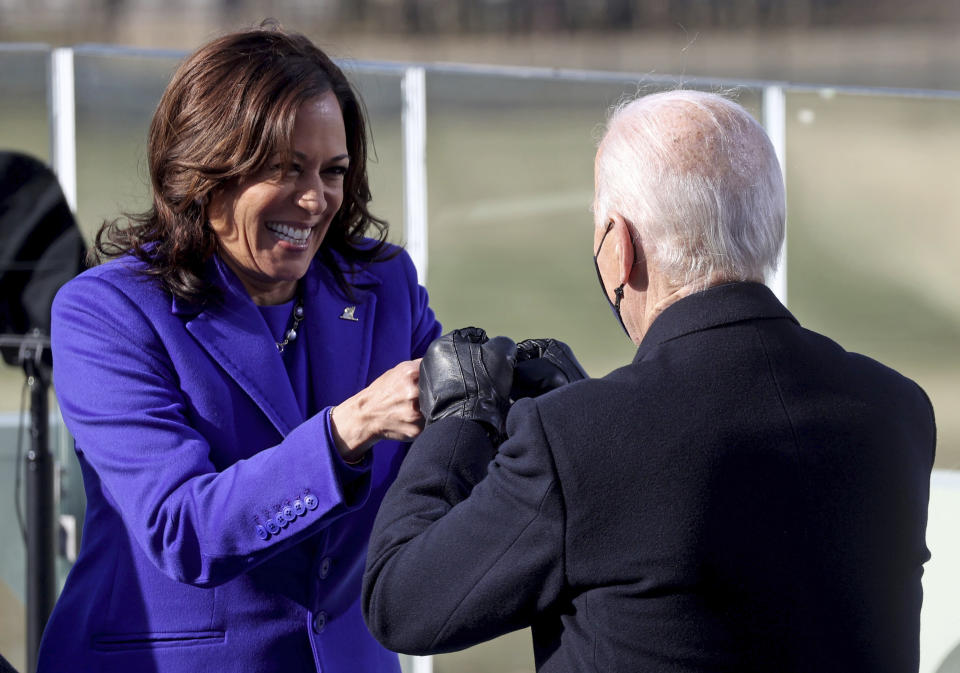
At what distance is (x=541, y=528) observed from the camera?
1.23m

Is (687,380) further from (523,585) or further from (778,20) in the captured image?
(778,20)

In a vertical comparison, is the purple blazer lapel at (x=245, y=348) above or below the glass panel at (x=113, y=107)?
below

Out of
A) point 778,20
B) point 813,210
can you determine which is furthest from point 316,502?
point 778,20

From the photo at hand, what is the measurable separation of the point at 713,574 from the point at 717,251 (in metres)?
0.38

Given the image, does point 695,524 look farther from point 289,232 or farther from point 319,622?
point 289,232

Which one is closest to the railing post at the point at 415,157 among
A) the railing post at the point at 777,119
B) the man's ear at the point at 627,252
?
the railing post at the point at 777,119

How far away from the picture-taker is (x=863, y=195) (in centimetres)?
503

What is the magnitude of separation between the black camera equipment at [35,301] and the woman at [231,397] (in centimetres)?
152

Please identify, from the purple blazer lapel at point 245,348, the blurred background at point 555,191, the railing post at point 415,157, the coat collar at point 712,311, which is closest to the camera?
the coat collar at point 712,311

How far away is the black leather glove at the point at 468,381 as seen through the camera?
1.53 meters

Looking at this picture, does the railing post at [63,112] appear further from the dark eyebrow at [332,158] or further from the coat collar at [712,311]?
the coat collar at [712,311]

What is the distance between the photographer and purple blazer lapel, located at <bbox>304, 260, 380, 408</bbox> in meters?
1.93

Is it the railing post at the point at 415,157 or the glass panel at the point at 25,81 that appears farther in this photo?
the railing post at the point at 415,157

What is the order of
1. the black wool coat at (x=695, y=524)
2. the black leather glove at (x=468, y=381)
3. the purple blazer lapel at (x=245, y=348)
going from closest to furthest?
1. the black wool coat at (x=695, y=524)
2. the black leather glove at (x=468, y=381)
3. the purple blazer lapel at (x=245, y=348)
